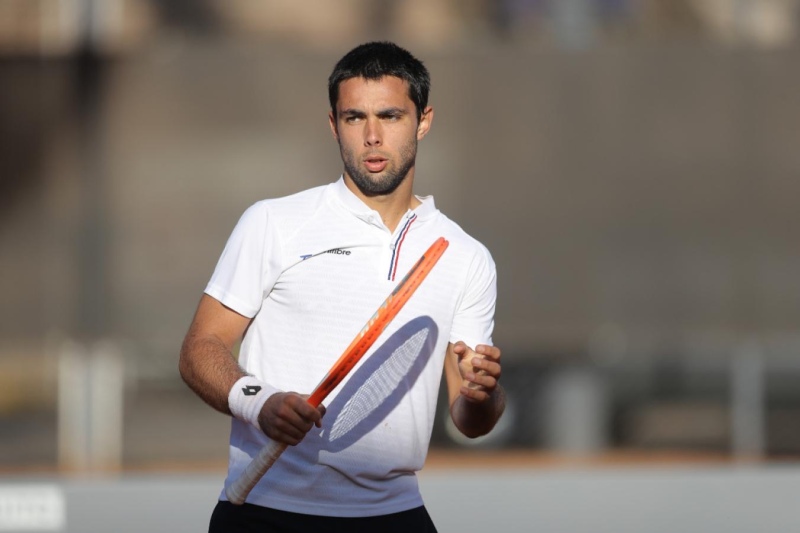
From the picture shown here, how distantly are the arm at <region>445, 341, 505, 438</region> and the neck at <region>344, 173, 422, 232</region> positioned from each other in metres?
0.35

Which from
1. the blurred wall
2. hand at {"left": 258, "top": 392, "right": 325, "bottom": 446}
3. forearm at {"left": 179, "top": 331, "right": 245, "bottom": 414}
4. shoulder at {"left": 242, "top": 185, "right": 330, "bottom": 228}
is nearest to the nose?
shoulder at {"left": 242, "top": 185, "right": 330, "bottom": 228}

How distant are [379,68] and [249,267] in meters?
0.57

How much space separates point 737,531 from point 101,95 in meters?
3.97

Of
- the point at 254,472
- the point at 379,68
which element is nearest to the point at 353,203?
the point at 379,68

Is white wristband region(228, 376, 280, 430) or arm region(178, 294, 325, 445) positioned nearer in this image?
arm region(178, 294, 325, 445)

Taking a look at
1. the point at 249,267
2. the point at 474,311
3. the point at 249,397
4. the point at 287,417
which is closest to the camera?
the point at 287,417

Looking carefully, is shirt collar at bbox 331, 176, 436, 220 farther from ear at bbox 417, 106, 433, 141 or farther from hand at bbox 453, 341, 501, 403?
hand at bbox 453, 341, 501, 403

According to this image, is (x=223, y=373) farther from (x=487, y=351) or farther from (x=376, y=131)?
(x=376, y=131)

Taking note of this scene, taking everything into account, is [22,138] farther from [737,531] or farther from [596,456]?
[737,531]

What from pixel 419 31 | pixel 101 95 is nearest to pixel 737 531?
pixel 419 31

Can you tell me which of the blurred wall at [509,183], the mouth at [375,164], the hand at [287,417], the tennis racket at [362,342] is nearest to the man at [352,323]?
the mouth at [375,164]

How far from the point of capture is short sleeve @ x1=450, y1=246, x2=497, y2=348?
3.22 metres

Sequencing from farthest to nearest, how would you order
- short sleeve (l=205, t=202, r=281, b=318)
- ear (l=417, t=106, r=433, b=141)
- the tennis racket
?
ear (l=417, t=106, r=433, b=141)
short sleeve (l=205, t=202, r=281, b=318)
the tennis racket

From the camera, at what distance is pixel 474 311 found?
3236 millimetres
